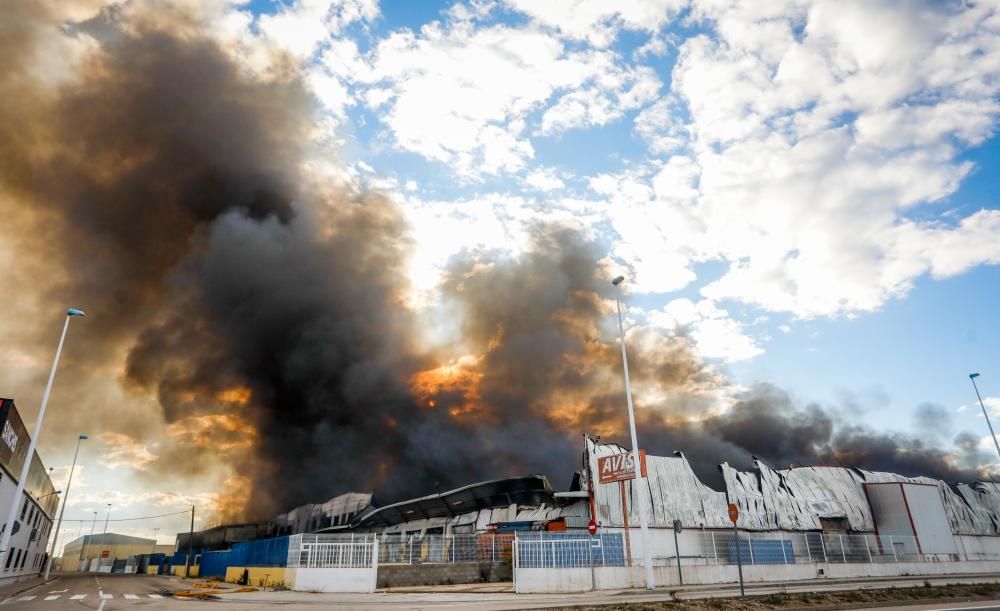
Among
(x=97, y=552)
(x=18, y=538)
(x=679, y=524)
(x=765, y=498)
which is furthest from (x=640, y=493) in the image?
(x=97, y=552)

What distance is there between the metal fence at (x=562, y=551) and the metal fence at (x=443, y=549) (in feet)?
22.3

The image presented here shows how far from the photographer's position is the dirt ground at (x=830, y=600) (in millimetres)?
15242

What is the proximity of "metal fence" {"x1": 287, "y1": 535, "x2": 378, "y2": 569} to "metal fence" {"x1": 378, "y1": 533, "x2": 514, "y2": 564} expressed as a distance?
178 cm

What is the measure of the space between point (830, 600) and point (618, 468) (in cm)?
1723

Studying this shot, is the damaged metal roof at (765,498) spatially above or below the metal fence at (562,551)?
above

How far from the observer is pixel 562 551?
23.4 metres

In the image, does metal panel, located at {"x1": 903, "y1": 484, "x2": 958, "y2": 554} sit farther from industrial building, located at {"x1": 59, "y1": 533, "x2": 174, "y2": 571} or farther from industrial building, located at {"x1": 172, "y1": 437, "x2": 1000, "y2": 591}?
industrial building, located at {"x1": 59, "y1": 533, "x2": 174, "y2": 571}

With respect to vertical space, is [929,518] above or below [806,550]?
above

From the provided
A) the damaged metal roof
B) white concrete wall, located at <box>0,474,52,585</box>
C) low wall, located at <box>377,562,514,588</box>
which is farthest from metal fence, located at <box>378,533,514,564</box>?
white concrete wall, located at <box>0,474,52,585</box>

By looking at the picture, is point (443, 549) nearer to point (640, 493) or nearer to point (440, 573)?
point (440, 573)

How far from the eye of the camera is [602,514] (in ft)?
132

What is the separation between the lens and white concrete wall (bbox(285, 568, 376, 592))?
24531 millimetres

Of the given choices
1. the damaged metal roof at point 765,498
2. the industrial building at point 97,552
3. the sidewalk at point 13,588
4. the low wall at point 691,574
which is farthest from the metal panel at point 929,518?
the industrial building at point 97,552

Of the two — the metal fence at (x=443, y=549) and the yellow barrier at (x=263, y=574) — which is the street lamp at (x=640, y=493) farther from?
the yellow barrier at (x=263, y=574)
